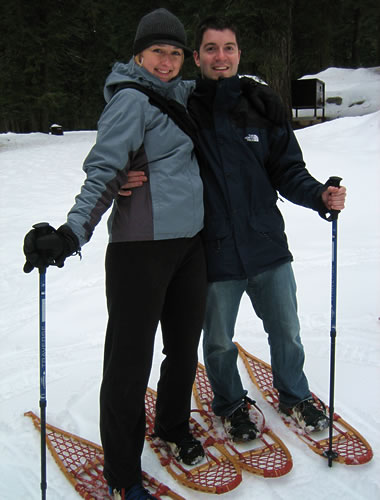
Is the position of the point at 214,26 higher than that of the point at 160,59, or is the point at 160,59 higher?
the point at 214,26

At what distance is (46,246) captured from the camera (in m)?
2.03

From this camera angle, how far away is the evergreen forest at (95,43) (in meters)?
14.2

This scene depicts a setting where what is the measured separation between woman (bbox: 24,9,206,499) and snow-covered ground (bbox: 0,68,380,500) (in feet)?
1.76

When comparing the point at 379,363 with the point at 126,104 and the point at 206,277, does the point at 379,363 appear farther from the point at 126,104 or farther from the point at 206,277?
the point at 126,104

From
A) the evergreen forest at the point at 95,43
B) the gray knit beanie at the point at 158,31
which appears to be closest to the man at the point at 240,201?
the gray knit beanie at the point at 158,31

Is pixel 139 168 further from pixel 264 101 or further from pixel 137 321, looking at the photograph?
pixel 264 101

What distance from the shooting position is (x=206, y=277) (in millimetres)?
2619

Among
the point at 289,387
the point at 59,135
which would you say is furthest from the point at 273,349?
the point at 59,135

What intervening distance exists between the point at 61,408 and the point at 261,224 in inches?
72.8

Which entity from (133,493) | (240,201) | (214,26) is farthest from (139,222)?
(133,493)

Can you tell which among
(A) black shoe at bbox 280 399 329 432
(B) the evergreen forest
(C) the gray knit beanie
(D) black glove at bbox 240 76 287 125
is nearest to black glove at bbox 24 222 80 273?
(C) the gray knit beanie

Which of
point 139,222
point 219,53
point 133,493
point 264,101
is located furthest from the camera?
point 264,101

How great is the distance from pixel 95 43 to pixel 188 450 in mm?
26051

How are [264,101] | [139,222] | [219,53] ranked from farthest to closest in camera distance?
[264,101] → [219,53] → [139,222]
